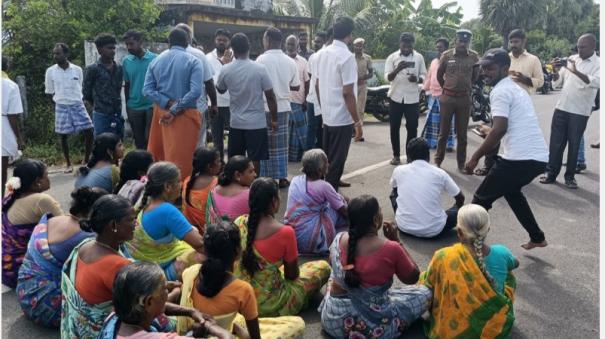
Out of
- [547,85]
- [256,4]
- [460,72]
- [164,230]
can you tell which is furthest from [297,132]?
[547,85]

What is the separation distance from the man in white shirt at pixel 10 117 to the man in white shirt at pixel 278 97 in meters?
2.60

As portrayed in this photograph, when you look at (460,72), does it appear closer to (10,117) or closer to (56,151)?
(10,117)

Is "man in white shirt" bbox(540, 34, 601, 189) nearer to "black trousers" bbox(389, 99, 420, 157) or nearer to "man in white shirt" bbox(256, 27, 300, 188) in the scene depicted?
"black trousers" bbox(389, 99, 420, 157)

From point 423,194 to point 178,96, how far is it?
8.63 ft

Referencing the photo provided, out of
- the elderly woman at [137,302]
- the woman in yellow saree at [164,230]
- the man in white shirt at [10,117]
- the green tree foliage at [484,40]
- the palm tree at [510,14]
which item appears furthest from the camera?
the palm tree at [510,14]

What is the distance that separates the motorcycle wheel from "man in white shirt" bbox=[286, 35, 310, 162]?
5153 millimetres

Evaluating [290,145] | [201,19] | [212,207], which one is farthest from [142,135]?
[201,19]

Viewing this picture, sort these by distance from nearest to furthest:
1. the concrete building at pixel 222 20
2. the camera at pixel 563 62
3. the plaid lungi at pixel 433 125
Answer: the camera at pixel 563 62 → the plaid lungi at pixel 433 125 → the concrete building at pixel 222 20

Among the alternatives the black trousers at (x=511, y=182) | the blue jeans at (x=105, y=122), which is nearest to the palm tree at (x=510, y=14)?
the blue jeans at (x=105, y=122)

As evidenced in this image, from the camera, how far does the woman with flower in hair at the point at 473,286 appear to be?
315 cm

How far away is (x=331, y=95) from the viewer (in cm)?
577

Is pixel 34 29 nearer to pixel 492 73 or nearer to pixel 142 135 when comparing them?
pixel 142 135

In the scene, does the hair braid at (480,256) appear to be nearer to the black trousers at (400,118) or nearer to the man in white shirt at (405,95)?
the man in white shirt at (405,95)

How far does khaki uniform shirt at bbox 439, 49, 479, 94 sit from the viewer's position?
281 inches
